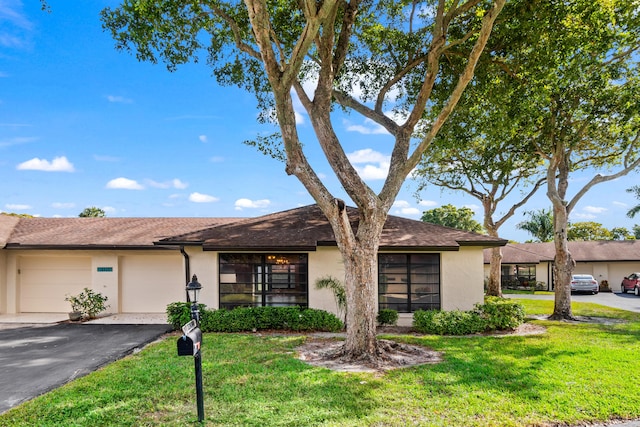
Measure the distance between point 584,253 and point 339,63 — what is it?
28830 mm

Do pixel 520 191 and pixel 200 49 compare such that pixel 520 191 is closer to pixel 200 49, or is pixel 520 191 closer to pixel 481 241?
pixel 481 241

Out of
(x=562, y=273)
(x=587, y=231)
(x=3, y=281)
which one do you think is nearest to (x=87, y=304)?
(x=3, y=281)

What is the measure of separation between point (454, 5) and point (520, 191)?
15784mm

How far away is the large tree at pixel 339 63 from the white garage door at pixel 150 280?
6.75m

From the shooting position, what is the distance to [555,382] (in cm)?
627

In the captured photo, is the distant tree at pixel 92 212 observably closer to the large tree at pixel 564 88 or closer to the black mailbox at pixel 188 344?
the large tree at pixel 564 88

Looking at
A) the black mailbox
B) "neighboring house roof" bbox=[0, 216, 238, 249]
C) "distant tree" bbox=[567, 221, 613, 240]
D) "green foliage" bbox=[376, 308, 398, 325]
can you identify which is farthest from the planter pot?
"distant tree" bbox=[567, 221, 613, 240]

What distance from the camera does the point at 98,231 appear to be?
1541 cm

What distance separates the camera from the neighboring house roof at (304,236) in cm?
1137

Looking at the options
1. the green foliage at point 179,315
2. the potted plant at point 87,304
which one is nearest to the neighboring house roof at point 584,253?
the green foliage at point 179,315

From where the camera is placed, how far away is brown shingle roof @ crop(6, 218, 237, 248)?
13859 mm

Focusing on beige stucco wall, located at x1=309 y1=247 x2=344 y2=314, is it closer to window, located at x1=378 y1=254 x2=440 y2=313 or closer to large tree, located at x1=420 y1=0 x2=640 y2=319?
window, located at x1=378 y1=254 x2=440 y2=313

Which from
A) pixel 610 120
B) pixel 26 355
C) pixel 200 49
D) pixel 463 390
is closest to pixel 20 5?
pixel 200 49

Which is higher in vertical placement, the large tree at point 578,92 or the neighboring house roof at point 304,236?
the large tree at point 578,92
